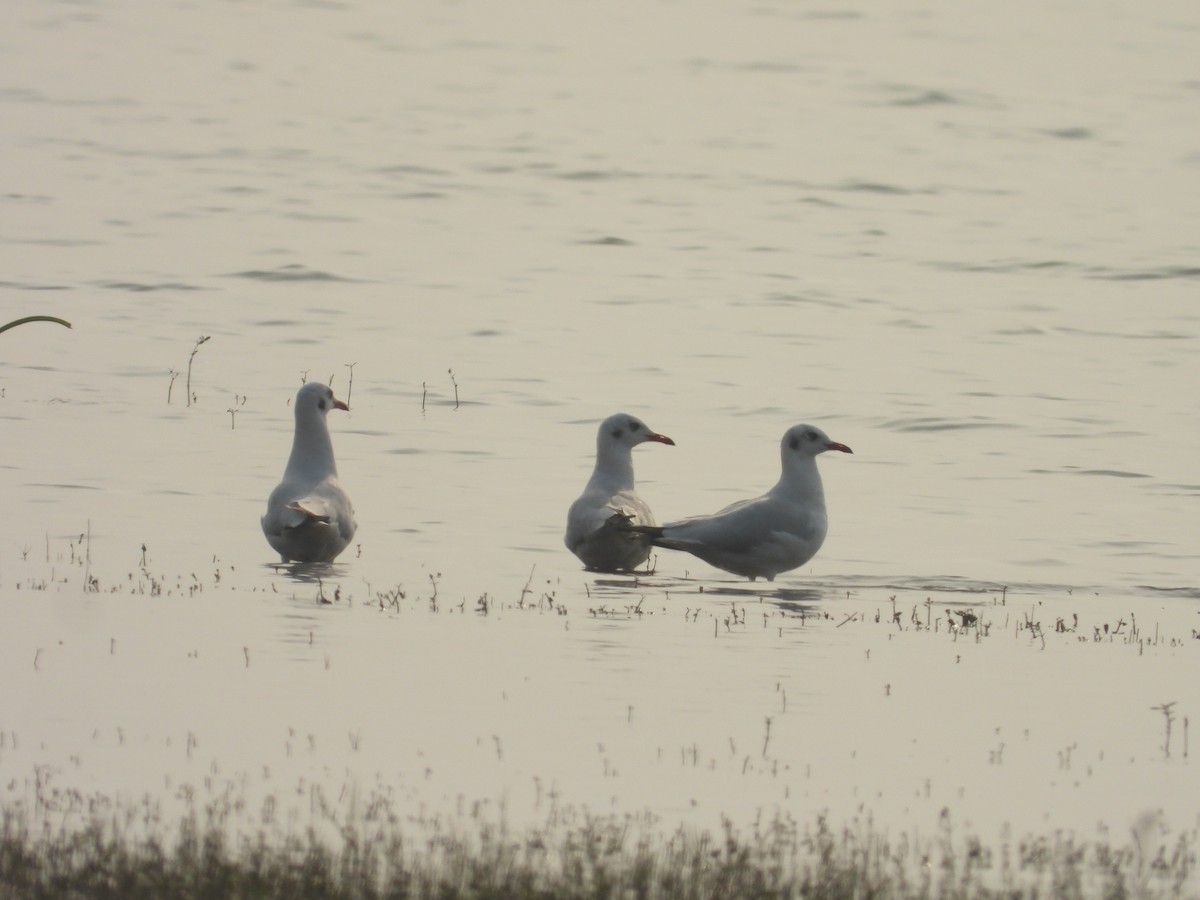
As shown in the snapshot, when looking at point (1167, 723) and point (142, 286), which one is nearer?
point (1167, 723)

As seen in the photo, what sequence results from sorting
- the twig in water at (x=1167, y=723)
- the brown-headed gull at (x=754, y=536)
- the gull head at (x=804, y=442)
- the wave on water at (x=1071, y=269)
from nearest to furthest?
the twig in water at (x=1167, y=723) → the brown-headed gull at (x=754, y=536) → the gull head at (x=804, y=442) → the wave on water at (x=1071, y=269)

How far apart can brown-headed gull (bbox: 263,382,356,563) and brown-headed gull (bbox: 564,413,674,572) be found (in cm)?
186

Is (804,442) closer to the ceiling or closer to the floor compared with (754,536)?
closer to the ceiling

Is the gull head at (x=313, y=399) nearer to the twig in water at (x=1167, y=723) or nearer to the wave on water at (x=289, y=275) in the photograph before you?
the twig in water at (x=1167, y=723)

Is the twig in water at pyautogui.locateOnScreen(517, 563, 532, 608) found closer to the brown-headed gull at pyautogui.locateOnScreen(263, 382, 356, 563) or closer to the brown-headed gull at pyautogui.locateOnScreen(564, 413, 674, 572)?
the brown-headed gull at pyautogui.locateOnScreen(564, 413, 674, 572)

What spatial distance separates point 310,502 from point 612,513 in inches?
→ 95.5

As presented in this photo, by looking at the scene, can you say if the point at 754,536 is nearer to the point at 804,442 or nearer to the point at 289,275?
the point at 804,442

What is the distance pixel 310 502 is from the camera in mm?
16859

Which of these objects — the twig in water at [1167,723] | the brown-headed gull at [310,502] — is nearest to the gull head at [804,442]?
the brown-headed gull at [310,502]

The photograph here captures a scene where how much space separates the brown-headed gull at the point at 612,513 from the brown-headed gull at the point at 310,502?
186 centimetres

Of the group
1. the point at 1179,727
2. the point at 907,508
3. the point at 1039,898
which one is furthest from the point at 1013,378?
the point at 1039,898

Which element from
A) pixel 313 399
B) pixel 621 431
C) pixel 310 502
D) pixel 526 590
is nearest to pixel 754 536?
pixel 621 431

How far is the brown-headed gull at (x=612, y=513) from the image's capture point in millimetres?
17469

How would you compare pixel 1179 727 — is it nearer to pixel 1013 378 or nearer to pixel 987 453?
pixel 987 453
